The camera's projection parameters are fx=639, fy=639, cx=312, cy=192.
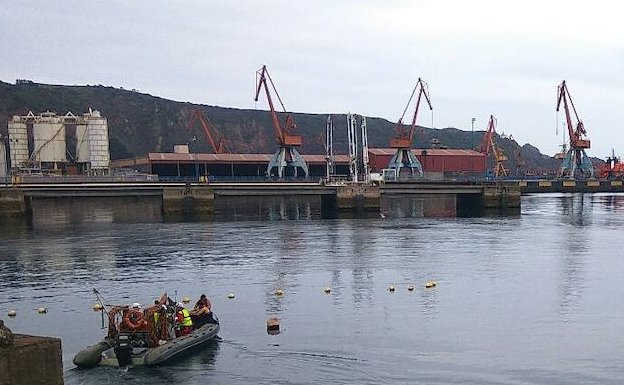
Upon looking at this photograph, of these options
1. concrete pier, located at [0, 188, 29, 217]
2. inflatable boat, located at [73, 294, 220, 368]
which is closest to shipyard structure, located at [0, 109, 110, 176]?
concrete pier, located at [0, 188, 29, 217]

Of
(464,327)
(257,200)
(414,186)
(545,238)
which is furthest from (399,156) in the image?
(464,327)

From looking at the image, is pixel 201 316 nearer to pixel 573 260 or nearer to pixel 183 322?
pixel 183 322

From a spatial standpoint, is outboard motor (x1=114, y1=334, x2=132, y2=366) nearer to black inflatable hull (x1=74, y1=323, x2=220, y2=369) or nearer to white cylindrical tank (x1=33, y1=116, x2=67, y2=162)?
black inflatable hull (x1=74, y1=323, x2=220, y2=369)

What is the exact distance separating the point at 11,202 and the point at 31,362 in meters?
99.3

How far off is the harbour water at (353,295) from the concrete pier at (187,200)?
1945 centimetres

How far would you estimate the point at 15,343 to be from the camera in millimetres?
14336

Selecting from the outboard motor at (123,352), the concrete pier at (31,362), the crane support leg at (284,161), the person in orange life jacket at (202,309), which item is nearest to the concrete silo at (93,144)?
the crane support leg at (284,161)

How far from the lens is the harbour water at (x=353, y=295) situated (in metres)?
29.9

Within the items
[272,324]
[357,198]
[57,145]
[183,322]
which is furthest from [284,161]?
[183,322]

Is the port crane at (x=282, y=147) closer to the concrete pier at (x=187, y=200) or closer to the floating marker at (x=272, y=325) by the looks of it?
the concrete pier at (x=187, y=200)

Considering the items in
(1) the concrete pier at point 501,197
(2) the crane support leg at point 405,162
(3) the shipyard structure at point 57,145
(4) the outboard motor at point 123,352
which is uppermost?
(3) the shipyard structure at point 57,145

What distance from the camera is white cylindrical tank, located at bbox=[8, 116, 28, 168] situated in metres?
184

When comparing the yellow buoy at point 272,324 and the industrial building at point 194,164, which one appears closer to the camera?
the yellow buoy at point 272,324

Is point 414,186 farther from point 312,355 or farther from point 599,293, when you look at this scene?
point 312,355
